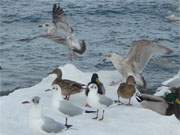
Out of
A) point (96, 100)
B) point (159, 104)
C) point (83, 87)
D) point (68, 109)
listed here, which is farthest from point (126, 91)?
point (68, 109)

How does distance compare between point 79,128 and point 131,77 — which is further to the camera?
point 131,77

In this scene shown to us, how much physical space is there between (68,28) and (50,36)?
0.75m

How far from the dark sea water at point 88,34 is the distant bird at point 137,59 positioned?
0.67 meters

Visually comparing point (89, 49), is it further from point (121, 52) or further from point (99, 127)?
point (99, 127)

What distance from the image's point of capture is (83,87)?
10.2m

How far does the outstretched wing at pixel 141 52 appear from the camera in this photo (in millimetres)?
11477

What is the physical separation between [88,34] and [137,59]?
16.6ft

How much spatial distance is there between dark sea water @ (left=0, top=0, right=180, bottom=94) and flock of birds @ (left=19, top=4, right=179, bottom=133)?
0.68 m

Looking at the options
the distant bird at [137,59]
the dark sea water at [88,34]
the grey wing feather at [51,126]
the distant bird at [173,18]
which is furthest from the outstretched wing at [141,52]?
the distant bird at [173,18]

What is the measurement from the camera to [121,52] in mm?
14945

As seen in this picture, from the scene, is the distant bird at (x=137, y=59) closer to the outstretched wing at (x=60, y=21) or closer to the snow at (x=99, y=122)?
the snow at (x=99, y=122)

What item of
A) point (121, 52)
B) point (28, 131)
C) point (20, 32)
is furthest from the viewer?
point (20, 32)

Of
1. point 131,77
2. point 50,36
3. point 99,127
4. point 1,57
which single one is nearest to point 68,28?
point 50,36

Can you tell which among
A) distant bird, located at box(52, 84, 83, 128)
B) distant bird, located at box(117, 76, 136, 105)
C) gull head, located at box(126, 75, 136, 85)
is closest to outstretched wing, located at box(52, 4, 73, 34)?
gull head, located at box(126, 75, 136, 85)
